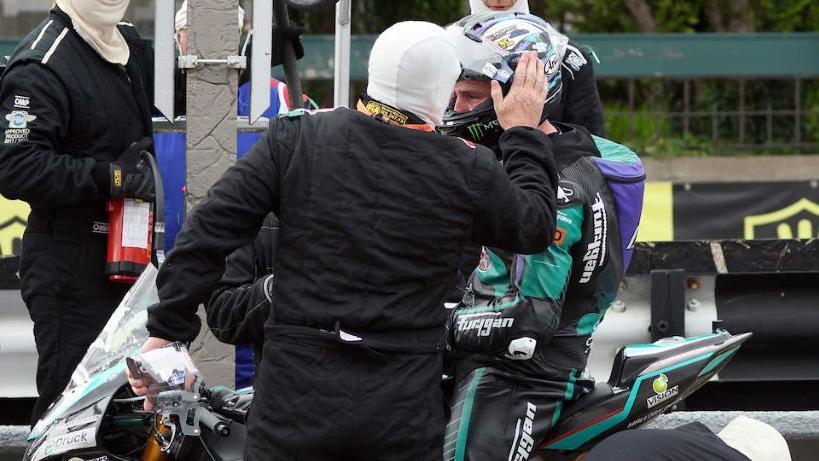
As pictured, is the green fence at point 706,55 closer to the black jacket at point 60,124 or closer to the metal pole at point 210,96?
the metal pole at point 210,96

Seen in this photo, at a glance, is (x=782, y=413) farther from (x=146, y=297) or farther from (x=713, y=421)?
(x=146, y=297)

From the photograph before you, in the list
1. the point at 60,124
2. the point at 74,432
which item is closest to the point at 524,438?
the point at 74,432

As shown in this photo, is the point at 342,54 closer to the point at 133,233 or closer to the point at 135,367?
the point at 133,233

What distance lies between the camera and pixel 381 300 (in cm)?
312

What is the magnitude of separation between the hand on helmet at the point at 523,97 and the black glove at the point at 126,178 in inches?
64.9

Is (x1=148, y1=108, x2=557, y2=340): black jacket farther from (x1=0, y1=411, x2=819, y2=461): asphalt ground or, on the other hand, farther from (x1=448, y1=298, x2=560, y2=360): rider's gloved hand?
(x1=0, y1=411, x2=819, y2=461): asphalt ground

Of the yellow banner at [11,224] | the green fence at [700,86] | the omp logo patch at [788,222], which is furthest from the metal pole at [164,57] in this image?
the green fence at [700,86]

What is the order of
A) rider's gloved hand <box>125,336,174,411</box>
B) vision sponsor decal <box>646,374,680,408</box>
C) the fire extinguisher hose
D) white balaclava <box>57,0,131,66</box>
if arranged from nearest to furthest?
rider's gloved hand <box>125,336,174,411</box>
vision sponsor decal <box>646,374,680,408</box>
the fire extinguisher hose
white balaclava <box>57,0,131,66</box>

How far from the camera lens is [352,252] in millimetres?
3105

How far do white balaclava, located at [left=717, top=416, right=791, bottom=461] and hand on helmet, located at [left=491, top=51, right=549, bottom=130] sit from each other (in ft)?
3.06

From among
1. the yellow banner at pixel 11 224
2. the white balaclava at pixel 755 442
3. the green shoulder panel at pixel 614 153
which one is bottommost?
the yellow banner at pixel 11 224

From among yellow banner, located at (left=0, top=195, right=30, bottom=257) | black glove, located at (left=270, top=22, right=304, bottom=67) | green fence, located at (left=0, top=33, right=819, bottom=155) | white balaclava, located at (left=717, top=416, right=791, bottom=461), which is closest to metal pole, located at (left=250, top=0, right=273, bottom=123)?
black glove, located at (left=270, top=22, right=304, bottom=67)

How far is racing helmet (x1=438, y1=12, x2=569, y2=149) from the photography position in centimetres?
359

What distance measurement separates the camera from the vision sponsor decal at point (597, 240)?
3.54 metres
